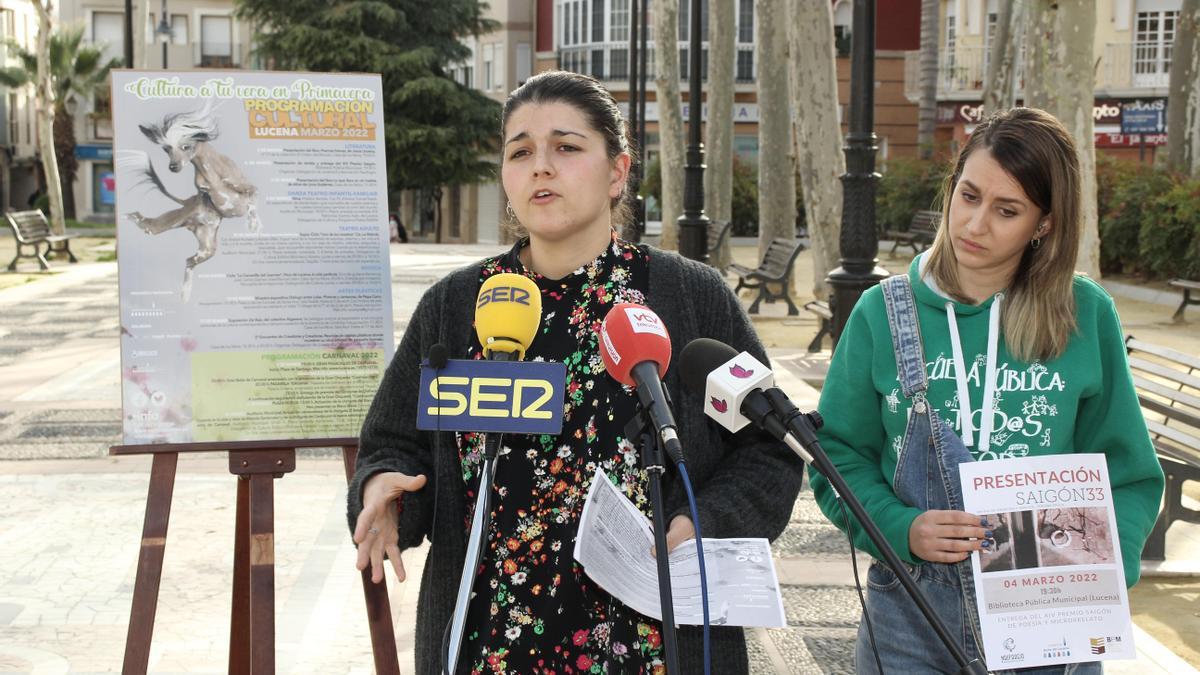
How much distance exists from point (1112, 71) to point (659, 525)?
152 feet

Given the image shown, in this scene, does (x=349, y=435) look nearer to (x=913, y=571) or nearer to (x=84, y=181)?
(x=913, y=571)

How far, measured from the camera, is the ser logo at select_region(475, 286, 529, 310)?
8.03 ft

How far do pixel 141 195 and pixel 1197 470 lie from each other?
14.3ft

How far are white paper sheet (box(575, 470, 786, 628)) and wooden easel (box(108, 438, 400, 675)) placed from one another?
4.54 feet

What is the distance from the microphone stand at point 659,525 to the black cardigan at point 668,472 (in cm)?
48

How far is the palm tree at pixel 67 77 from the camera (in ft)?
170

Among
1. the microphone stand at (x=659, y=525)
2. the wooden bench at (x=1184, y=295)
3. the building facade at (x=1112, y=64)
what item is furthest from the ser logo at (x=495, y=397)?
the building facade at (x=1112, y=64)

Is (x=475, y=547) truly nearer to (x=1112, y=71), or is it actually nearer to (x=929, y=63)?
(x=929, y=63)

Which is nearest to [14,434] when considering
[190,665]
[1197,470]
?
[190,665]

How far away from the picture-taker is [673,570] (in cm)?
236

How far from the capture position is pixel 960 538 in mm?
2557

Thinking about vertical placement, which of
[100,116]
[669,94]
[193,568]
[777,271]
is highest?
[100,116]

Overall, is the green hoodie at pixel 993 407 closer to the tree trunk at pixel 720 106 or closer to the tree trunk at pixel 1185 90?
the tree trunk at pixel 720 106

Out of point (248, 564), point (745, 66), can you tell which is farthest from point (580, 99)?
point (745, 66)
